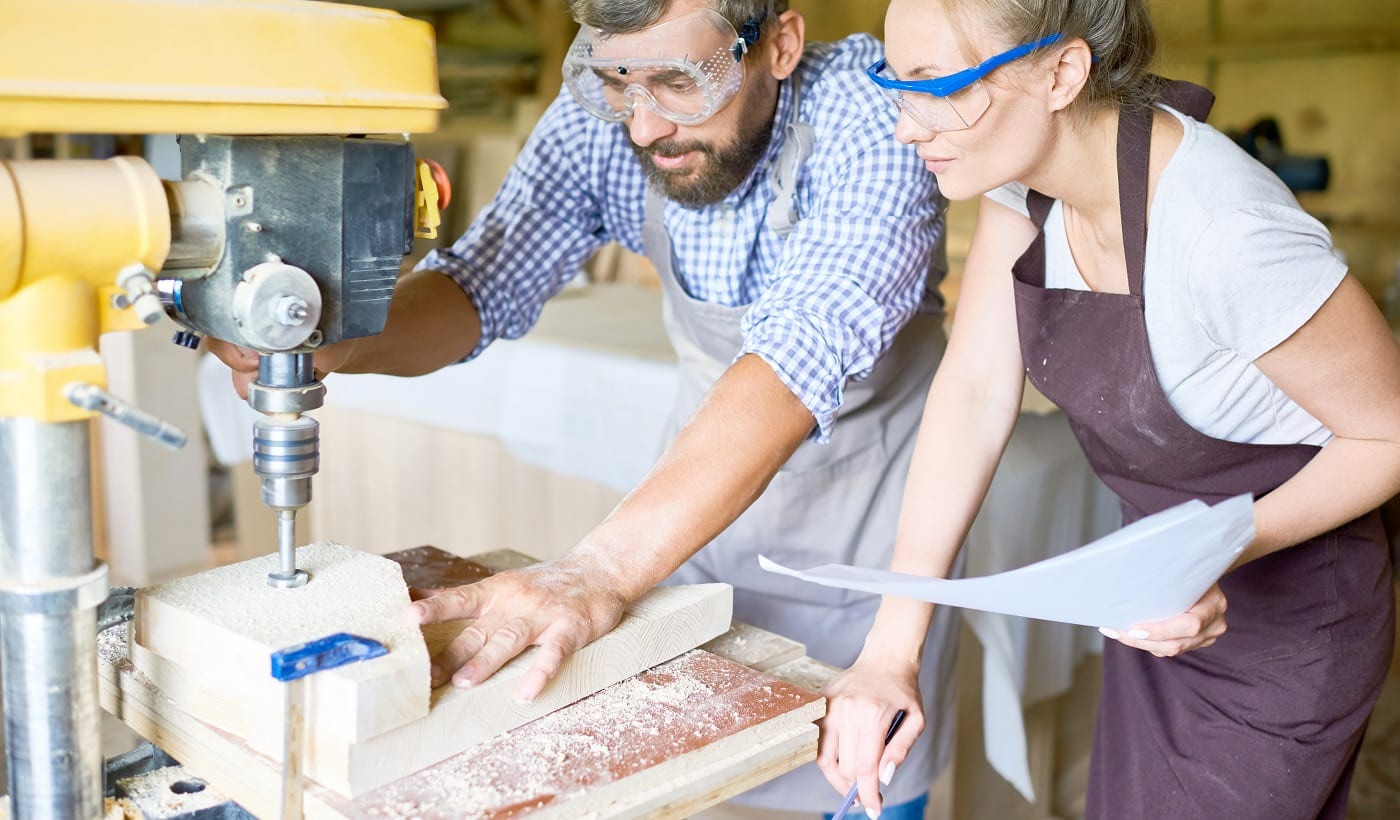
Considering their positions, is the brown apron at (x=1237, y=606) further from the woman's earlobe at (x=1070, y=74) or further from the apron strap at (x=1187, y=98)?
the woman's earlobe at (x=1070, y=74)

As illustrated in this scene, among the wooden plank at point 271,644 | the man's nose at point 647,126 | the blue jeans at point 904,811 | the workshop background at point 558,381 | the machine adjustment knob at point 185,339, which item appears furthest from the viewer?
the workshop background at point 558,381

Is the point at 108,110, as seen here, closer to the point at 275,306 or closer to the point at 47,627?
the point at 275,306

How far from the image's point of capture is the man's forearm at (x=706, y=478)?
47.6 inches

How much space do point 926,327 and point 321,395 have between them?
1.09 meters

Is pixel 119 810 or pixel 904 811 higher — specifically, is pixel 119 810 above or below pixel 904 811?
above

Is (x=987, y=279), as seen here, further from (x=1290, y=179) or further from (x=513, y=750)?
(x=1290, y=179)

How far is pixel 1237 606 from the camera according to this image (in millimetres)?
1512

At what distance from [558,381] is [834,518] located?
3.32 ft

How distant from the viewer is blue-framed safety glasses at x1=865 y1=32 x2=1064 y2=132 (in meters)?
1.24

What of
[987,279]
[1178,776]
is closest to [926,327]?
[987,279]


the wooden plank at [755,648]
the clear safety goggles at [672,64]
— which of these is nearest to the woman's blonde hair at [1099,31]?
the clear safety goggles at [672,64]

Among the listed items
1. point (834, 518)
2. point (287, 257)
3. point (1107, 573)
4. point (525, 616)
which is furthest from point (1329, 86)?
point (287, 257)

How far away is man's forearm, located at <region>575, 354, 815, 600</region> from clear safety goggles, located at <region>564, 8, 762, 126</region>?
0.37m

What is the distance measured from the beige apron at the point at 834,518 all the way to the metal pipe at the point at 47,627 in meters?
1.03
